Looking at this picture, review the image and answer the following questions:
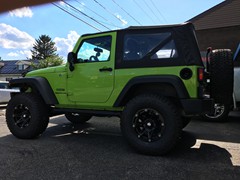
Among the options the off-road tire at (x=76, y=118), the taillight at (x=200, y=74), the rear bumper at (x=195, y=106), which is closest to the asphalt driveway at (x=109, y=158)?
the rear bumper at (x=195, y=106)

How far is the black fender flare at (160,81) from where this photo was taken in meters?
3.77

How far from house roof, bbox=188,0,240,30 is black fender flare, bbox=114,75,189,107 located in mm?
10912

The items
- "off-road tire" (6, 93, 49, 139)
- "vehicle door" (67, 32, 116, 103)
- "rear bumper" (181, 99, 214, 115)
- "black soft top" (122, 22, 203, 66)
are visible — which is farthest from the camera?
"off-road tire" (6, 93, 49, 139)

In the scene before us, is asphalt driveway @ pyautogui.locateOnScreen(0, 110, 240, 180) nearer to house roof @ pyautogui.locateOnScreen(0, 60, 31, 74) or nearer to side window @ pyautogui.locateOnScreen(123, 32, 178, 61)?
side window @ pyautogui.locateOnScreen(123, 32, 178, 61)

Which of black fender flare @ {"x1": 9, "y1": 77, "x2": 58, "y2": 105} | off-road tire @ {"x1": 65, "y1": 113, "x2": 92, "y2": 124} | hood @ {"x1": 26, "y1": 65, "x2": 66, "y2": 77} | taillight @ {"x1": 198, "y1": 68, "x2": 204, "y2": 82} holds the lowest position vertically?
off-road tire @ {"x1": 65, "y1": 113, "x2": 92, "y2": 124}

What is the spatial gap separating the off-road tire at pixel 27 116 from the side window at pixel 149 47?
6.73 feet

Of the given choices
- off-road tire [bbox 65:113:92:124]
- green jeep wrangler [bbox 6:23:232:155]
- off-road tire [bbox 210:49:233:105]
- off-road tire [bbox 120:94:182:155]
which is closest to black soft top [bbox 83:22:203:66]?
green jeep wrangler [bbox 6:23:232:155]

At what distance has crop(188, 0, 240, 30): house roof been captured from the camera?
1282 centimetres

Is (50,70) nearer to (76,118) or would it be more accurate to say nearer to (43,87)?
(43,87)

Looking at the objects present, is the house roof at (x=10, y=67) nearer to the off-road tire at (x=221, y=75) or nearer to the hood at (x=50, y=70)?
the hood at (x=50, y=70)

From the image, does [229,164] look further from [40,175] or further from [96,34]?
[96,34]

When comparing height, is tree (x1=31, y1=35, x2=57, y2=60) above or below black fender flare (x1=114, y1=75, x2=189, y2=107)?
above

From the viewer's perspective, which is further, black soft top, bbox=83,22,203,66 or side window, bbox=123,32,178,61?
side window, bbox=123,32,178,61

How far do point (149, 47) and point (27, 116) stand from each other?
2.87 m
